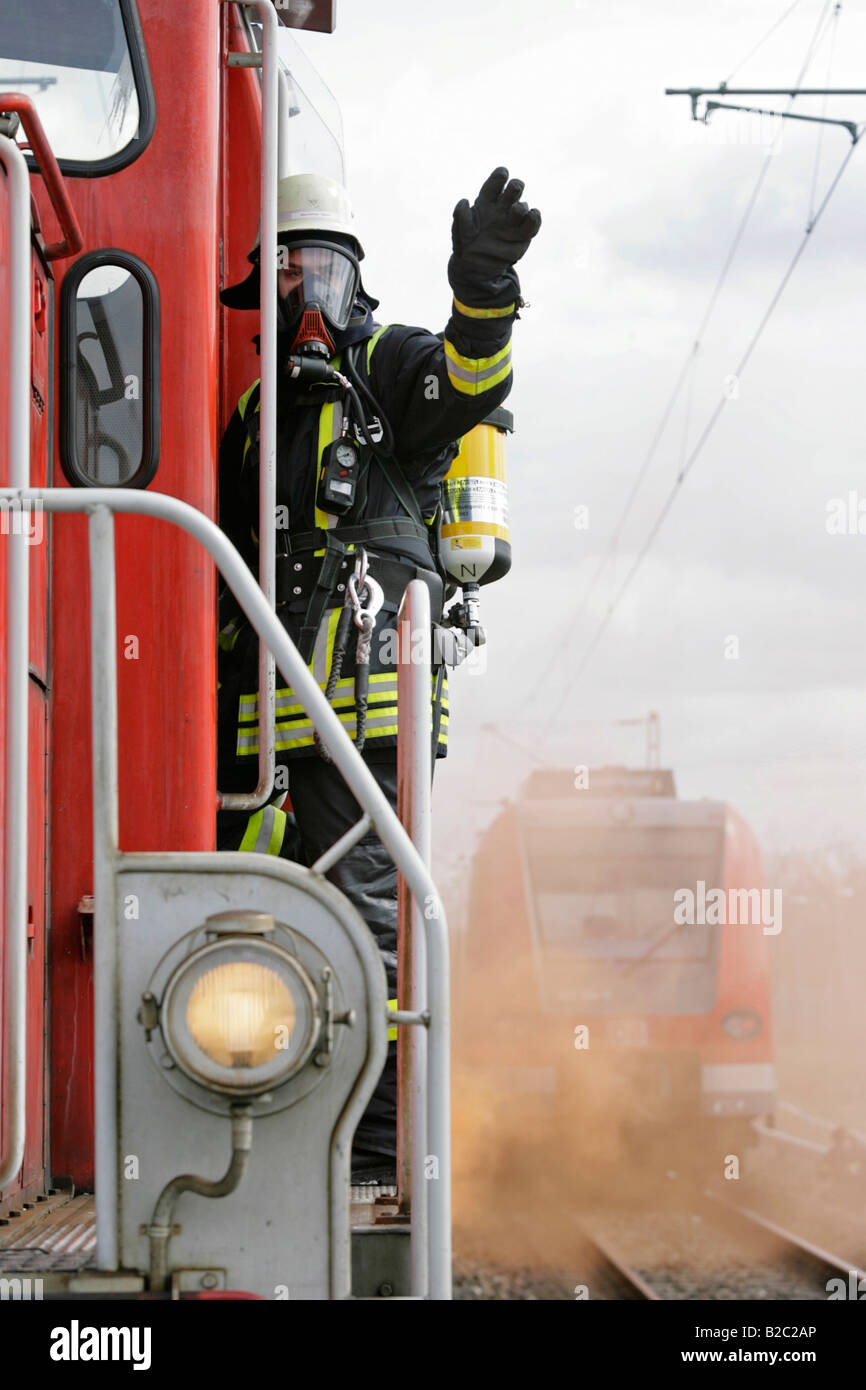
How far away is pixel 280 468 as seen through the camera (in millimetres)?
3439

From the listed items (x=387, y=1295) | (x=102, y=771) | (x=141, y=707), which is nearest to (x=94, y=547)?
(x=102, y=771)

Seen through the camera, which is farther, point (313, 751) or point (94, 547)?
point (313, 751)

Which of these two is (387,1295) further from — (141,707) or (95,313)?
(95,313)

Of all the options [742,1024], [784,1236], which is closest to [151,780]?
[784,1236]

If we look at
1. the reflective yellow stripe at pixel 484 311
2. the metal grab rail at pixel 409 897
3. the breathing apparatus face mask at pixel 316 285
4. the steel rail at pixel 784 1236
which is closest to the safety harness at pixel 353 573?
the breathing apparatus face mask at pixel 316 285

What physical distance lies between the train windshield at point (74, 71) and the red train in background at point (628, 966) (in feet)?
26.4

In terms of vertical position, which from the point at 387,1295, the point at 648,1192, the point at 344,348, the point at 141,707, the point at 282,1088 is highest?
the point at 344,348

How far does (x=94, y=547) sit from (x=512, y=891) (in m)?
9.68

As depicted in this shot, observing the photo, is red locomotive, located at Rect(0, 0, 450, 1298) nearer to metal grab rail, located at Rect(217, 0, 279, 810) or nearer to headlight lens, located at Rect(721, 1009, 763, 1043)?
metal grab rail, located at Rect(217, 0, 279, 810)

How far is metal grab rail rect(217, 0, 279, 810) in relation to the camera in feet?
9.43

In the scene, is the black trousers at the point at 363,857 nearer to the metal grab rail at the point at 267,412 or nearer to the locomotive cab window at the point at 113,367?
the metal grab rail at the point at 267,412

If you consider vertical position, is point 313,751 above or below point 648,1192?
above
